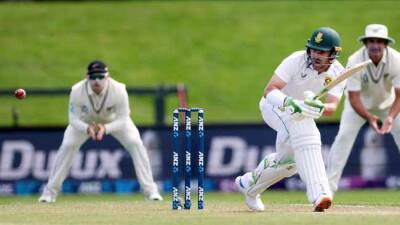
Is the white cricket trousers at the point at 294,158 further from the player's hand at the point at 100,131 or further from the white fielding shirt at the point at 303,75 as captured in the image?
the player's hand at the point at 100,131

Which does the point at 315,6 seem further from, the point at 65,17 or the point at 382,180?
the point at 382,180

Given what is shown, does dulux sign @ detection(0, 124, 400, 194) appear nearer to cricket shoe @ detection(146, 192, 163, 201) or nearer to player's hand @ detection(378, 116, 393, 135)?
cricket shoe @ detection(146, 192, 163, 201)

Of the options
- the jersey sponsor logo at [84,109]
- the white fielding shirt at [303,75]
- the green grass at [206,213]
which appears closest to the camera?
the green grass at [206,213]

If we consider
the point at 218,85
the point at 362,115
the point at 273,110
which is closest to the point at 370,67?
the point at 362,115

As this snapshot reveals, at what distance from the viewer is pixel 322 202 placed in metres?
9.18

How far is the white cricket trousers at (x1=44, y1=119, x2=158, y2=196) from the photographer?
12.6 metres

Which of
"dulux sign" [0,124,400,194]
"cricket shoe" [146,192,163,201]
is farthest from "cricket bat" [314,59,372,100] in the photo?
"dulux sign" [0,124,400,194]

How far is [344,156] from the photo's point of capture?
39.4 ft

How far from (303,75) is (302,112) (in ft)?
1.63

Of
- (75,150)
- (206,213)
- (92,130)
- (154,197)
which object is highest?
(92,130)

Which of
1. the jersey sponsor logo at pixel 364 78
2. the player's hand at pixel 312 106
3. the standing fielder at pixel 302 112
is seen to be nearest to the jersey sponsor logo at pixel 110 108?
the jersey sponsor logo at pixel 364 78

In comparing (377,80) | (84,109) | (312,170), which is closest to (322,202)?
(312,170)

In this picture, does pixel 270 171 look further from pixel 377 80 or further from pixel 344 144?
pixel 377 80

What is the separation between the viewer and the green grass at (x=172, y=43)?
2170 centimetres
